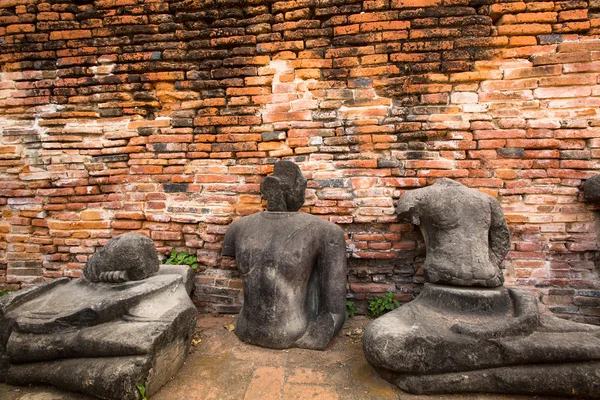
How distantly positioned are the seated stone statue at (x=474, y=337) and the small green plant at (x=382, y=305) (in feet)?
1.89

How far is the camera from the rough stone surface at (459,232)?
233 centimetres

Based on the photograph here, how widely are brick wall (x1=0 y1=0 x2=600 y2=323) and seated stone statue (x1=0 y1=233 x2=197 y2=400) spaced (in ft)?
2.79

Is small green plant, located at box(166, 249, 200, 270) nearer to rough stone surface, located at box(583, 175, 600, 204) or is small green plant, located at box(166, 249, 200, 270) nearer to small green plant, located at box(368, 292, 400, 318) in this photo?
small green plant, located at box(368, 292, 400, 318)

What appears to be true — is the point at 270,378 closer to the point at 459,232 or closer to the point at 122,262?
the point at 122,262

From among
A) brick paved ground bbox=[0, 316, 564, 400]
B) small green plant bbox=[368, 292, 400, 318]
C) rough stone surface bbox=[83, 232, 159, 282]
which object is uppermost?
rough stone surface bbox=[83, 232, 159, 282]

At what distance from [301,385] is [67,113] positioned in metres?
3.73

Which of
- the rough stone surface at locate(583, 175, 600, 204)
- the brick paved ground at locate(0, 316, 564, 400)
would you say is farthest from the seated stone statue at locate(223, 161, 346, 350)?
the rough stone surface at locate(583, 175, 600, 204)

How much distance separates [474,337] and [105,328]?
2510mm

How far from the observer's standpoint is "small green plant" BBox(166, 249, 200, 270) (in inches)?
127

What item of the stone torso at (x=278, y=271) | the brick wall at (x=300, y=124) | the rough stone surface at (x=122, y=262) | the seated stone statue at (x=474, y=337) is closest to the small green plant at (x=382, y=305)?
the brick wall at (x=300, y=124)

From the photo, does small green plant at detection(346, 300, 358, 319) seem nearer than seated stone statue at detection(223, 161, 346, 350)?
No

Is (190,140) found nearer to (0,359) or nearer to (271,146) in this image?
(271,146)

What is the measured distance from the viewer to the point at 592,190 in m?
2.71

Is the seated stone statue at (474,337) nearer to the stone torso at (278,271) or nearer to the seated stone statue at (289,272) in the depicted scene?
the seated stone statue at (289,272)
